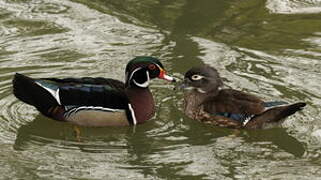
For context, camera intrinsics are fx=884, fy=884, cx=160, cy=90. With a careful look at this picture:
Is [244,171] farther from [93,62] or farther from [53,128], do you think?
[93,62]

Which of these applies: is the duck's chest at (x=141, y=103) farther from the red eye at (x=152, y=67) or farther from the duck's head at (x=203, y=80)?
the duck's head at (x=203, y=80)

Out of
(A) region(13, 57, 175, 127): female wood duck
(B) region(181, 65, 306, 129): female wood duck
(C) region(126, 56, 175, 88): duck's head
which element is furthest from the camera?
→ (C) region(126, 56, 175, 88): duck's head

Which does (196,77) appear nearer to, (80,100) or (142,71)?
(142,71)

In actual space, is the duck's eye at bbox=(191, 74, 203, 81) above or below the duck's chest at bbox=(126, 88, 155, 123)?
above

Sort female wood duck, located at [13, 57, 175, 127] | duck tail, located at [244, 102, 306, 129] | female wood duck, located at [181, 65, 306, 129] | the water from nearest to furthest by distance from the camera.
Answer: the water → duck tail, located at [244, 102, 306, 129] → female wood duck, located at [181, 65, 306, 129] → female wood duck, located at [13, 57, 175, 127]

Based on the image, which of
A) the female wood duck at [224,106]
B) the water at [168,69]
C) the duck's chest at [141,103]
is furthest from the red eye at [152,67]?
the water at [168,69]

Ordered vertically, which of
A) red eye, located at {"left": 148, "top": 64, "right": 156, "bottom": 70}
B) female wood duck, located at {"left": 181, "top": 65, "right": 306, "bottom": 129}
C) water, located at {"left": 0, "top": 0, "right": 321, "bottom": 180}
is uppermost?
red eye, located at {"left": 148, "top": 64, "right": 156, "bottom": 70}

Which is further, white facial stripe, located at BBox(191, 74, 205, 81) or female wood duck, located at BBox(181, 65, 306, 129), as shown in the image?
white facial stripe, located at BBox(191, 74, 205, 81)

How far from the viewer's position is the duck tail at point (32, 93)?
831cm

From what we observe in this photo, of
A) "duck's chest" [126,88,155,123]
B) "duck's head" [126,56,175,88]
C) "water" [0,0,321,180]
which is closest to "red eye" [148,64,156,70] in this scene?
"duck's head" [126,56,175,88]

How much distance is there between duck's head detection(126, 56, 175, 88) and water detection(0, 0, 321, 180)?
0.38m

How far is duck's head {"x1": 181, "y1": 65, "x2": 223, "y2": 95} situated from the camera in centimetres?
869

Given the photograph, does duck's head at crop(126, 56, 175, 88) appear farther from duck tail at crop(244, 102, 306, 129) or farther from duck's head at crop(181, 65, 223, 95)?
duck tail at crop(244, 102, 306, 129)

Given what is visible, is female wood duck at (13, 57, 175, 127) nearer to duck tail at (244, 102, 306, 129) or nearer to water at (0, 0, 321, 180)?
water at (0, 0, 321, 180)
